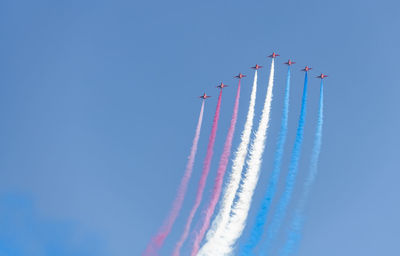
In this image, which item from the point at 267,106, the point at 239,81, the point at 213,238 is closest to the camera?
the point at 213,238

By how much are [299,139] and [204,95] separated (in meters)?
12.1

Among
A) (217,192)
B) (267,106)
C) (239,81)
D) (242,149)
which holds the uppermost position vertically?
(239,81)

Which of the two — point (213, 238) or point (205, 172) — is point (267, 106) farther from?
point (213, 238)

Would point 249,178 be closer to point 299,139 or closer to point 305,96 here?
point 299,139

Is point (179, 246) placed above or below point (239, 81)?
below

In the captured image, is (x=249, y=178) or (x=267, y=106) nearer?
(x=249, y=178)

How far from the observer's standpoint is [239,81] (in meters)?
Answer: 65.2

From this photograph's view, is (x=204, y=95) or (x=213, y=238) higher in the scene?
(x=204, y=95)

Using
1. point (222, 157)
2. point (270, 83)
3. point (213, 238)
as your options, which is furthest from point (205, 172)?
point (270, 83)

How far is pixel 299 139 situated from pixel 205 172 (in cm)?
821

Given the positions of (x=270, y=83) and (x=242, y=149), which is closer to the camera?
(x=242, y=149)

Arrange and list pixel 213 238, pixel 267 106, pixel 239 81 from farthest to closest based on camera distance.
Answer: pixel 239 81
pixel 267 106
pixel 213 238

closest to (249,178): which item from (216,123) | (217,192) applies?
(217,192)

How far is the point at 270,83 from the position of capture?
61.8 m
